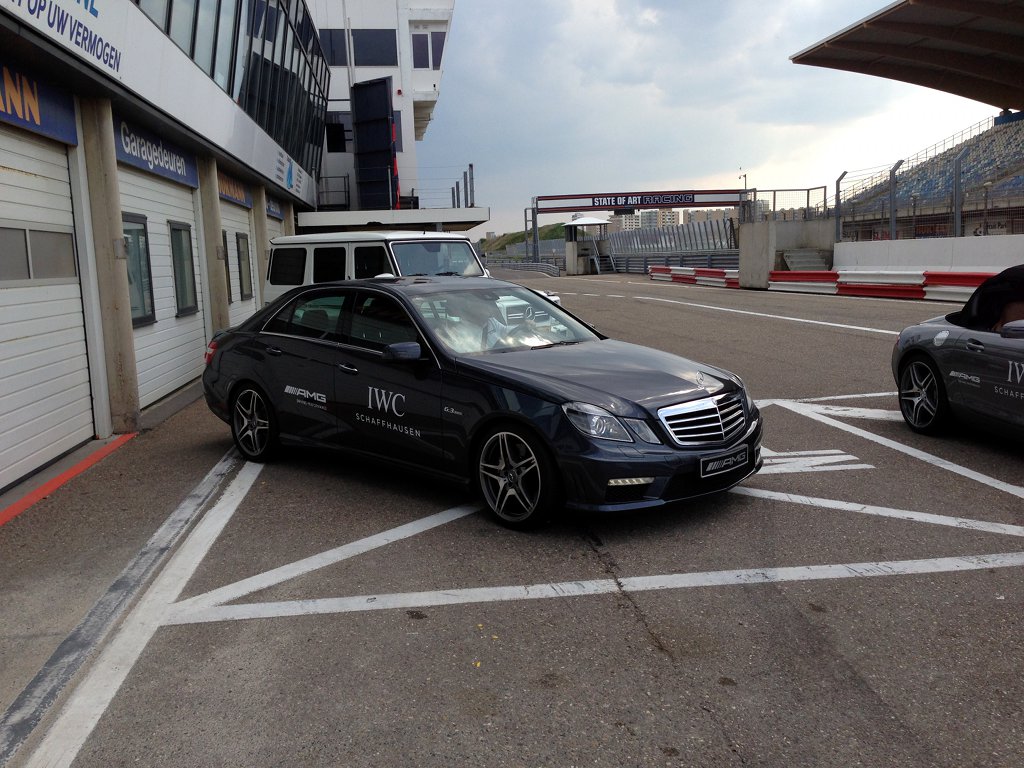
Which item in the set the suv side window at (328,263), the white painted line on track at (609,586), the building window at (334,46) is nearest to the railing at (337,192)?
the building window at (334,46)

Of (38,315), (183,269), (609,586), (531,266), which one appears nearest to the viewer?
(609,586)

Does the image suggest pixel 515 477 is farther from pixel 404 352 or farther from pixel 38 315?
pixel 38 315

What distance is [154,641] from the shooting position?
3.93 m

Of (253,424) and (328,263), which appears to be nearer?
(253,424)

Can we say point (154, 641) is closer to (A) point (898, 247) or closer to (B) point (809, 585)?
(B) point (809, 585)

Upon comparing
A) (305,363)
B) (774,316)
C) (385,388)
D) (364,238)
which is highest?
(364,238)

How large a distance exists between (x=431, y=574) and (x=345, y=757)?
5.51 ft

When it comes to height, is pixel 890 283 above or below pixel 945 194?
below

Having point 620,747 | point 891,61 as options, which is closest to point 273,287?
point 620,747

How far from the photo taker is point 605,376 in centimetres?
537

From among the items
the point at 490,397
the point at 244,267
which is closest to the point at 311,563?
the point at 490,397

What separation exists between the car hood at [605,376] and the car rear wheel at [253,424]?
213 cm

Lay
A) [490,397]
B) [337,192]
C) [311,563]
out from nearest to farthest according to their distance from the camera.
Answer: [311,563], [490,397], [337,192]

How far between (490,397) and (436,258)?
23.1ft
